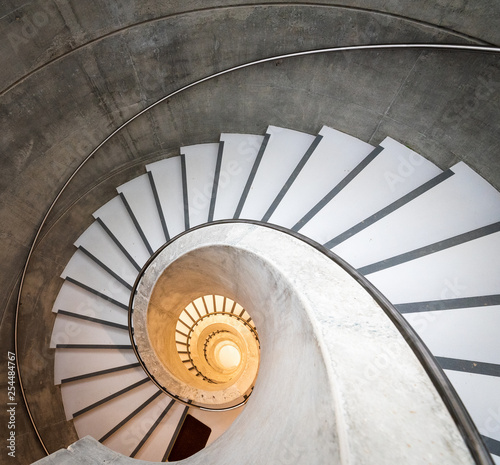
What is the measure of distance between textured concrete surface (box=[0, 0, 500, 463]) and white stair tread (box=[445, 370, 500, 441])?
6.95 feet

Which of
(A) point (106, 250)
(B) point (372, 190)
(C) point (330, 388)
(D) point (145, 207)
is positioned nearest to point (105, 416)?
(A) point (106, 250)

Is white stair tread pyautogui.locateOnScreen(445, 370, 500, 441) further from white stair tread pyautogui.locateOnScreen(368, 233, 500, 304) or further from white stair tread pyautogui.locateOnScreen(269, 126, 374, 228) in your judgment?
white stair tread pyautogui.locateOnScreen(269, 126, 374, 228)

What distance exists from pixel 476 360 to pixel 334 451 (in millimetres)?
1795

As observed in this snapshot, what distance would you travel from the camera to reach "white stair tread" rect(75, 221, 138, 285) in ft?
17.5

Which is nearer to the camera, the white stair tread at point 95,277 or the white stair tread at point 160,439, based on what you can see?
the white stair tread at point 160,439

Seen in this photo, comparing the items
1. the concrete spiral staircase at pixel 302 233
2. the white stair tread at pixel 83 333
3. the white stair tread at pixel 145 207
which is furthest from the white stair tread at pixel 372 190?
the white stair tread at pixel 83 333

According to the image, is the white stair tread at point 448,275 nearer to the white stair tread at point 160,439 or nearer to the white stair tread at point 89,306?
the white stair tread at point 89,306

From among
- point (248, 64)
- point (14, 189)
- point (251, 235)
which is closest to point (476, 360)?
point (251, 235)

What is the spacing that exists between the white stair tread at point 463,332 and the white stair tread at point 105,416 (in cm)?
517

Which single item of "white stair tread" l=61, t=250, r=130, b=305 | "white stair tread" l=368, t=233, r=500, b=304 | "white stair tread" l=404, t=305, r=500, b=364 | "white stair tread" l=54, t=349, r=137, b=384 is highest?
"white stair tread" l=368, t=233, r=500, b=304

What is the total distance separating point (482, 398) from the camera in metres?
2.38

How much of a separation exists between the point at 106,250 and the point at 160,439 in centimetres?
350

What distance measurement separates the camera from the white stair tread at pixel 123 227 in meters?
5.26

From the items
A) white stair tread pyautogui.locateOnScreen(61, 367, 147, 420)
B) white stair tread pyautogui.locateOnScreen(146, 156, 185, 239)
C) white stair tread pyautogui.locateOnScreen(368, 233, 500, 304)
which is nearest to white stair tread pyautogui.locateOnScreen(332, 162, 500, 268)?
white stair tread pyautogui.locateOnScreen(368, 233, 500, 304)
